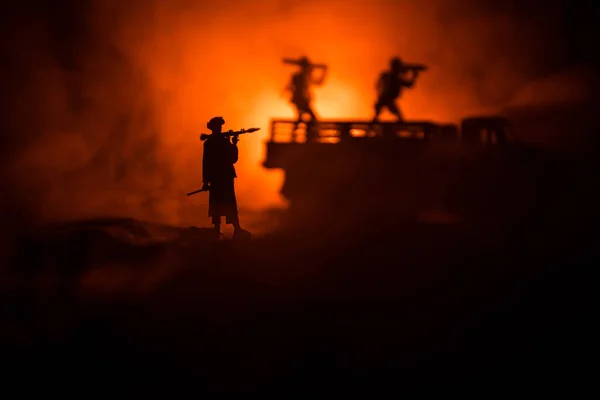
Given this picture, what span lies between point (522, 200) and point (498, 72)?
6.61 meters

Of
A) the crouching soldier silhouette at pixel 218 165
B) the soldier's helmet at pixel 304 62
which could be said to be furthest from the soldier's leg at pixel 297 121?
the crouching soldier silhouette at pixel 218 165

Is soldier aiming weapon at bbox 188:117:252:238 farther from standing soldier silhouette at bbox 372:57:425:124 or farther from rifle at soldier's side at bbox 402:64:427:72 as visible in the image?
rifle at soldier's side at bbox 402:64:427:72

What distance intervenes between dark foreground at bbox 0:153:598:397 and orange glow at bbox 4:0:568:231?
5.95 metres

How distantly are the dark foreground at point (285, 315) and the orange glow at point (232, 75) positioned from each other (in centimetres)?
595

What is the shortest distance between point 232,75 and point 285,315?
11.4 meters

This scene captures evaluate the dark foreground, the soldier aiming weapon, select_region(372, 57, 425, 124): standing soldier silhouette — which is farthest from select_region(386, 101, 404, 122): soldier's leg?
the soldier aiming weapon

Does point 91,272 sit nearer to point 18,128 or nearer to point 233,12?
point 18,128

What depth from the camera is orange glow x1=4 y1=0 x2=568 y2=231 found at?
15.8 m

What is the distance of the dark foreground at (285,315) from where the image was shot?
5871 millimetres

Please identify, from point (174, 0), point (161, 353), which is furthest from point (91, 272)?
point (174, 0)

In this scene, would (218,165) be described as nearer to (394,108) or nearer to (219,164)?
(219,164)

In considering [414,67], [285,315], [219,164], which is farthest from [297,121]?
[285,315]

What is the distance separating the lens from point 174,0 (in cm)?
1659

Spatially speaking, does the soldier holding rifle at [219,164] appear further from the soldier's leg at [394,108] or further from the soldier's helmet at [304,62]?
the soldier's leg at [394,108]
